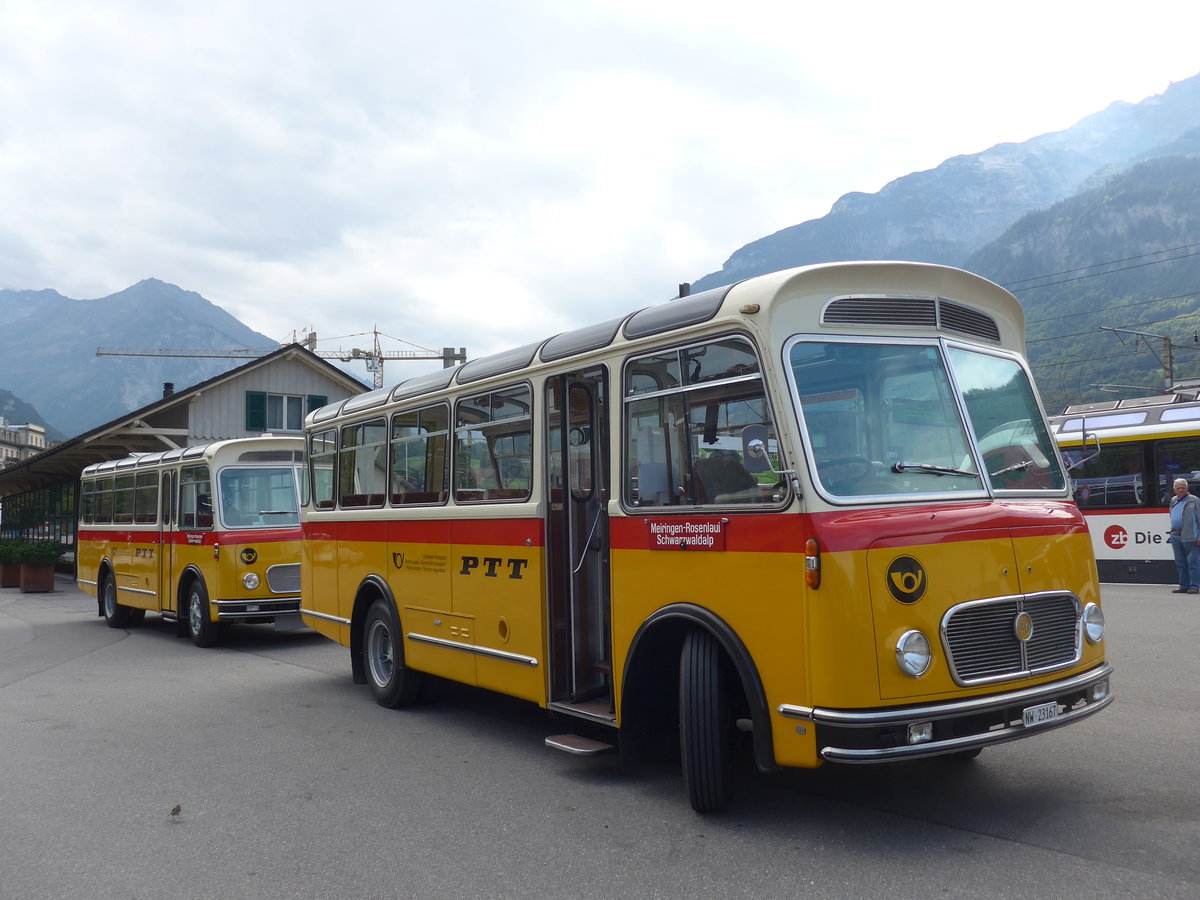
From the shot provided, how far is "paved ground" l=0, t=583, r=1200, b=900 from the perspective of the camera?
4.70 m

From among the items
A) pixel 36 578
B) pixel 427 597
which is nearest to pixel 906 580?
pixel 427 597

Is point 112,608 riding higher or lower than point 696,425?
lower

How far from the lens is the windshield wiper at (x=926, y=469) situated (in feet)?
17.0

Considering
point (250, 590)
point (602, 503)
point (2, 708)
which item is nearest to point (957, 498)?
point (602, 503)

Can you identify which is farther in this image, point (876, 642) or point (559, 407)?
point (559, 407)

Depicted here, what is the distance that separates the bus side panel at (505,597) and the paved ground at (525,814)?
0.58m

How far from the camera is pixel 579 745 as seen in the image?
6.44 meters

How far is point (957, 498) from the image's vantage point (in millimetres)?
5172

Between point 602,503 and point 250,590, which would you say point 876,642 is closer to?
point 602,503

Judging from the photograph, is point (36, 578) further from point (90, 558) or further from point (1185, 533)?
point (1185, 533)

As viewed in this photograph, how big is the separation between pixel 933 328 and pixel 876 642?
1.81 meters

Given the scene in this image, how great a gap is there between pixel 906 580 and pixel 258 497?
10.9 metres

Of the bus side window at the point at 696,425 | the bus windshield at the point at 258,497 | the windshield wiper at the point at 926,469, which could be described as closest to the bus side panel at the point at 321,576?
the bus windshield at the point at 258,497

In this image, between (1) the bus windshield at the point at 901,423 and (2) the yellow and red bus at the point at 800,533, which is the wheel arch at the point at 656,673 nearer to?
(2) the yellow and red bus at the point at 800,533
